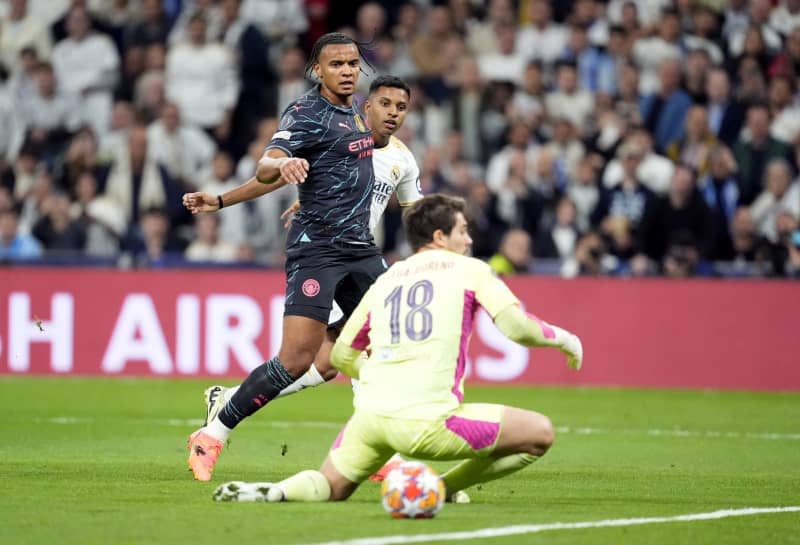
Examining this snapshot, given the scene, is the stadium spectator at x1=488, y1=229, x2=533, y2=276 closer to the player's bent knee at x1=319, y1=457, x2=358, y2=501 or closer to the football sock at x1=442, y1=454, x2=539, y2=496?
the football sock at x1=442, y1=454, x2=539, y2=496

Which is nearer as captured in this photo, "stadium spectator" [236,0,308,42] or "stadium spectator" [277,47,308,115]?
"stadium spectator" [277,47,308,115]

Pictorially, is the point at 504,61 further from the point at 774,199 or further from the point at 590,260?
the point at 774,199

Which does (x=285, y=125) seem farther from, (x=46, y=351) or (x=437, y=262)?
(x=46, y=351)

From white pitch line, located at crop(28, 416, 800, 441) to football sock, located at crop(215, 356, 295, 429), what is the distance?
3.93m

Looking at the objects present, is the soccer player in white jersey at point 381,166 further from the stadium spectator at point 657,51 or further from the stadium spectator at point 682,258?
the stadium spectator at point 657,51

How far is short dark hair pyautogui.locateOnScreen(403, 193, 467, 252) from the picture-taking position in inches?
303

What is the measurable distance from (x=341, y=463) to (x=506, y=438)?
86 centimetres

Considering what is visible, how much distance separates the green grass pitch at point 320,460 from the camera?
23.4 feet

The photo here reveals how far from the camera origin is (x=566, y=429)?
13430 millimetres

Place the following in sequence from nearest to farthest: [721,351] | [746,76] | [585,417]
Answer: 1. [585,417]
2. [721,351]
3. [746,76]

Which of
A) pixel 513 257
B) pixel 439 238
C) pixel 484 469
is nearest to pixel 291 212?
pixel 439 238

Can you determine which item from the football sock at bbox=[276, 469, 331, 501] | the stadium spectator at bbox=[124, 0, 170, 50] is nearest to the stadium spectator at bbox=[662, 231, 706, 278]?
the stadium spectator at bbox=[124, 0, 170, 50]

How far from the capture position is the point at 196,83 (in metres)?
21.0

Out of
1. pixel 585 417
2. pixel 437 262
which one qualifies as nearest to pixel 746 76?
pixel 585 417
